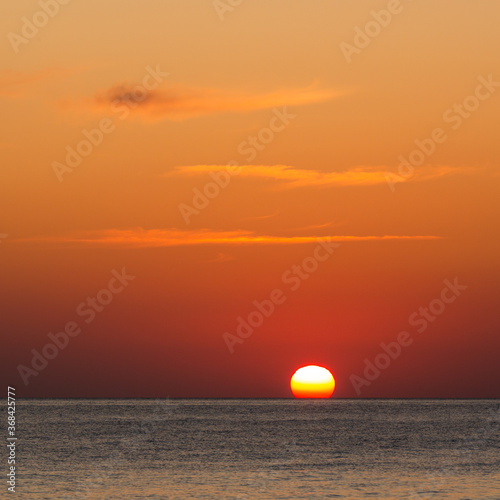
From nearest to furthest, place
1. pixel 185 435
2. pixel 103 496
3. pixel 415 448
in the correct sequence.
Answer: pixel 103 496 < pixel 415 448 < pixel 185 435

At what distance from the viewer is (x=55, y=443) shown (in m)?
87.8

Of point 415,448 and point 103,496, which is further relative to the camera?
point 415,448

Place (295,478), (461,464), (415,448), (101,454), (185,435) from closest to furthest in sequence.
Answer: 1. (295,478)
2. (461,464)
3. (101,454)
4. (415,448)
5. (185,435)

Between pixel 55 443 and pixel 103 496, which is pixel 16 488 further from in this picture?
pixel 55 443

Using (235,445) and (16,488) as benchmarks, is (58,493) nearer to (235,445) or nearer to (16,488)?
(16,488)

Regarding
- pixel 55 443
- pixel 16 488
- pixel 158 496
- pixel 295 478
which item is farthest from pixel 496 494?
pixel 55 443

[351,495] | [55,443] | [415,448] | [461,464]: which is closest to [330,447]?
[415,448]

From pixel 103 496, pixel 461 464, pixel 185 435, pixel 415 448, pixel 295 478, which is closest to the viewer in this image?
pixel 103 496

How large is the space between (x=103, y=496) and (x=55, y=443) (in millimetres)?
42466

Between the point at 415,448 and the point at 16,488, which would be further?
the point at 415,448

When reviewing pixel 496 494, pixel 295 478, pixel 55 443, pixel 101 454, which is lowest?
pixel 496 494

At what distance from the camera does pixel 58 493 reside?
4756cm

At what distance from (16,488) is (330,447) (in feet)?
141

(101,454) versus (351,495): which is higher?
(101,454)
